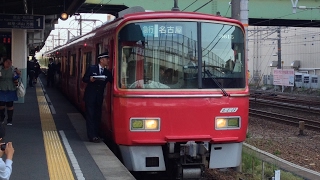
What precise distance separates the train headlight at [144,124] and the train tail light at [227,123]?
0.95 meters

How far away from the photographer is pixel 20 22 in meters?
15.5

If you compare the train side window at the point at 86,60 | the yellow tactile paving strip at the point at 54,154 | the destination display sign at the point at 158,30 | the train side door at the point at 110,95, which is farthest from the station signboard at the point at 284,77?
the destination display sign at the point at 158,30

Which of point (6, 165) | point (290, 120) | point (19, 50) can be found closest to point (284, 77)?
point (290, 120)

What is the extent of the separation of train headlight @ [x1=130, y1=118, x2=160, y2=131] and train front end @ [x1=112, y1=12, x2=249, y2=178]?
1 cm

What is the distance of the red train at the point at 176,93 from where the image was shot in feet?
24.3

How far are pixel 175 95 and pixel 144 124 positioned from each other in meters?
0.63

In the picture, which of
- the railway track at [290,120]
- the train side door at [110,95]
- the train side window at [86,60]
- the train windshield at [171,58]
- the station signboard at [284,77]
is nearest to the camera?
the train windshield at [171,58]

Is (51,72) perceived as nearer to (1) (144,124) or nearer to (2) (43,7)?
(2) (43,7)

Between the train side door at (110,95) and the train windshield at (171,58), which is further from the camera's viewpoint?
the train side door at (110,95)

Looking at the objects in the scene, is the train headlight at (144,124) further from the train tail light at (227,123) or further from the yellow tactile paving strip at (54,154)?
the yellow tactile paving strip at (54,154)

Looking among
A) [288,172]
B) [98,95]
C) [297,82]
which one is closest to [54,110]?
[98,95]

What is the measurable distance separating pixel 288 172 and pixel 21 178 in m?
5.87

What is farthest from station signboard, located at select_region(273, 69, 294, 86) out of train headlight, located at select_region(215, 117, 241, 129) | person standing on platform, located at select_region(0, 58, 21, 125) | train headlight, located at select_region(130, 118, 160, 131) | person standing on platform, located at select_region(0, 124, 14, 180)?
person standing on platform, located at select_region(0, 124, 14, 180)

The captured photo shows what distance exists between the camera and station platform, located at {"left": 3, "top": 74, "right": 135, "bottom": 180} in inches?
269
